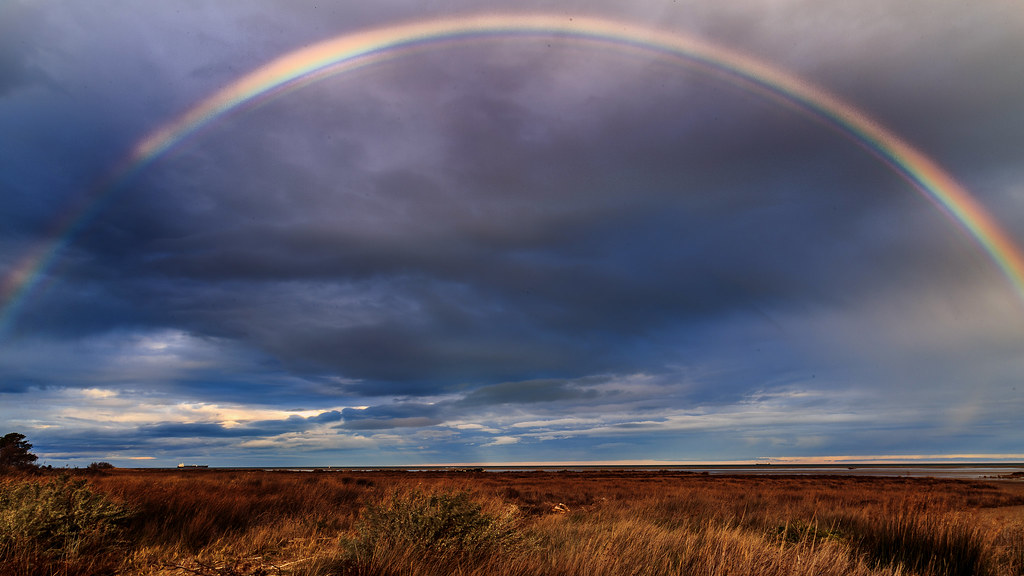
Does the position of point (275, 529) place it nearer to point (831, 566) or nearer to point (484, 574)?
point (484, 574)

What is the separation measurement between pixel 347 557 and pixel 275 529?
5.32 m

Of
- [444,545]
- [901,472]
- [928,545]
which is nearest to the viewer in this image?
[444,545]

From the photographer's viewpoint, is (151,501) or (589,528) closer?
(589,528)

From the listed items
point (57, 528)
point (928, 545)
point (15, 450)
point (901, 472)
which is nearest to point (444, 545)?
point (57, 528)

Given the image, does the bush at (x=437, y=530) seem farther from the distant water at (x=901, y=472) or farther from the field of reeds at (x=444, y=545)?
the distant water at (x=901, y=472)

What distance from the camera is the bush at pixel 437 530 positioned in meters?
7.11

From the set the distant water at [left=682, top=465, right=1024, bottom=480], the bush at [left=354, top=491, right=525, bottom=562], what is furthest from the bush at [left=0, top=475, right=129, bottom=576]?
the distant water at [left=682, top=465, right=1024, bottom=480]

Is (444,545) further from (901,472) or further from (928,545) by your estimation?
(901,472)

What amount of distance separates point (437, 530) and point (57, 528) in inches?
244

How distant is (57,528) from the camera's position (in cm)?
856

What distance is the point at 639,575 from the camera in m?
6.20

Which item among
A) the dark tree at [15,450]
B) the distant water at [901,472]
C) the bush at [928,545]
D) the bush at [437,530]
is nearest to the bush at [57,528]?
the bush at [437,530]

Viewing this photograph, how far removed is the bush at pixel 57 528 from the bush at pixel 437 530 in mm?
3777

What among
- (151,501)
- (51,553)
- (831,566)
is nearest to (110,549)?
(51,553)
